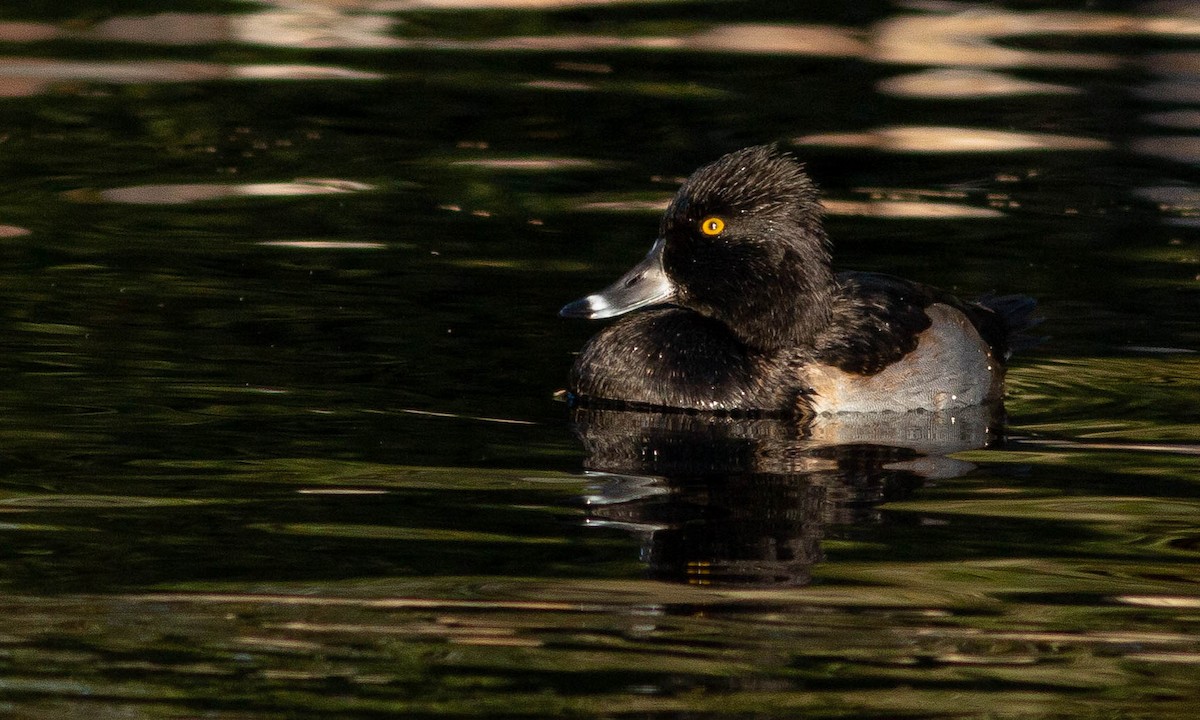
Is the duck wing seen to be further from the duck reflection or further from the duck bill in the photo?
the duck bill

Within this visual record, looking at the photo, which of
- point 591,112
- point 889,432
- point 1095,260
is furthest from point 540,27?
point 889,432

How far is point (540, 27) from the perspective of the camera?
17719 mm

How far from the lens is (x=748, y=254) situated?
9.19 meters

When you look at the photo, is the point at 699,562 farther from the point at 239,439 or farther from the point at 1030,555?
the point at 239,439

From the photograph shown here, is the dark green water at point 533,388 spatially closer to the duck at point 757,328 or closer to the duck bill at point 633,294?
the duck at point 757,328

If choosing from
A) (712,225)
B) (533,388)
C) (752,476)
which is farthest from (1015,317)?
(752,476)

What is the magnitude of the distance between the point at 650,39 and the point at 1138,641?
39.5ft

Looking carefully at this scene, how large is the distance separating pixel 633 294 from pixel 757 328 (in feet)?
1.77

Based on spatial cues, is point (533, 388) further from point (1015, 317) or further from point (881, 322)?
point (1015, 317)

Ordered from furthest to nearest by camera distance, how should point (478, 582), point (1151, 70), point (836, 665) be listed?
point (1151, 70), point (478, 582), point (836, 665)

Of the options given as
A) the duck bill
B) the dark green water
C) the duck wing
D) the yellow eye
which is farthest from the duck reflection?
the yellow eye

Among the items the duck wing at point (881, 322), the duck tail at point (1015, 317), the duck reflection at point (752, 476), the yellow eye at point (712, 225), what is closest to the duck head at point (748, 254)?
the yellow eye at point (712, 225)

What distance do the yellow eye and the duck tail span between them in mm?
1572

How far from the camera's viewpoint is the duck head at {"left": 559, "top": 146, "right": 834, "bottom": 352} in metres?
9.18
